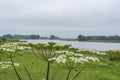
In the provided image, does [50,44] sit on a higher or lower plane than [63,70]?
higher

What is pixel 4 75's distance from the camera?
545 inches

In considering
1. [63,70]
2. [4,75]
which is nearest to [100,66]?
[63,70]

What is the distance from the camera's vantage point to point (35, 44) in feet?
23.2

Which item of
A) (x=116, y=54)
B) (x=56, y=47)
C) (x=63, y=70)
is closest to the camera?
(x=56, y=47)

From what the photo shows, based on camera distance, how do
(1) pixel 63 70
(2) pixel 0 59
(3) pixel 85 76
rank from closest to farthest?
(3) pixel 85 76 < (1) pixel 63 70 < (2) pixel 0 59

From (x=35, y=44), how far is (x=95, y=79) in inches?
311

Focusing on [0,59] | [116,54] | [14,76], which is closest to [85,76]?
[14,76]

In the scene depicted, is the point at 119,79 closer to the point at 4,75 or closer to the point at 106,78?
the point at 106,78

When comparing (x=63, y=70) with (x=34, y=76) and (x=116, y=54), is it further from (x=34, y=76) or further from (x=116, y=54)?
(x=116, y=54)

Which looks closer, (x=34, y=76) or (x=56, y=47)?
(x=56, y=47)

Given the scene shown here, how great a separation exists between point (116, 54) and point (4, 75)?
48.6 feet

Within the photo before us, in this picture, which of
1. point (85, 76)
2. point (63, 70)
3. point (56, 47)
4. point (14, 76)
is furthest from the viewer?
point (63, 70)

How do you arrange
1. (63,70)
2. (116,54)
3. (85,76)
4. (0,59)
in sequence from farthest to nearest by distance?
(116,54) → (0,59) → (63,70) → (85,76)

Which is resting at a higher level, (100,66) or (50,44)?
(50,44)
